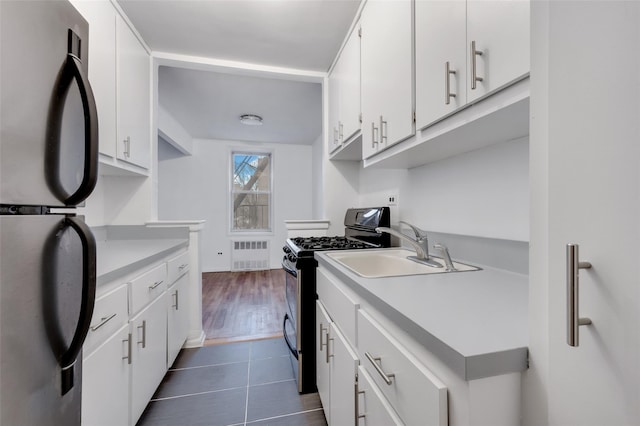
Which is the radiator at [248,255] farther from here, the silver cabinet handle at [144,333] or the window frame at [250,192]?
the silver cabinet handle at [144,333]

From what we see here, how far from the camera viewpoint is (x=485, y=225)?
1165 mm

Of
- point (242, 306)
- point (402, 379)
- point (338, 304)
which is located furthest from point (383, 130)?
point (242, 306)

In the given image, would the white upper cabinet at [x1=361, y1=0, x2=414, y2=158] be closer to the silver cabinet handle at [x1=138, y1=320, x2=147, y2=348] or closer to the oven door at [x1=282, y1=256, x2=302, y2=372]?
the oven door at [x1=282, y1=256, x2=302, y2=372]

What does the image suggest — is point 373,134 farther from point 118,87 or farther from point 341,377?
point 118,87

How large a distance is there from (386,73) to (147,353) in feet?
6.21

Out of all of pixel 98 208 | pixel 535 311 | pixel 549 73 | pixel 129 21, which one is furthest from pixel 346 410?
pixel 129 21

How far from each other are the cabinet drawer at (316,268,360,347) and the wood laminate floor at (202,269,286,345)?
1.28 meters

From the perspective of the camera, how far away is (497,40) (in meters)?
0.71

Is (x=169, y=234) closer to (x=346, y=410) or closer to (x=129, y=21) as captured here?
(x=129, y=21)

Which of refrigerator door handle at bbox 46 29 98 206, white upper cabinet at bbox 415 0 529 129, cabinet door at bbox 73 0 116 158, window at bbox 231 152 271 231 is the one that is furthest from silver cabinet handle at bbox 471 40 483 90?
window at bbox 231 152 271 231

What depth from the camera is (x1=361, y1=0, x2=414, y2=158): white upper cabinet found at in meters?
1.12

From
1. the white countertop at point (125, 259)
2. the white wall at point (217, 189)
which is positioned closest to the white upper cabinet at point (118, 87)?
the white countertop at point (125, 259)

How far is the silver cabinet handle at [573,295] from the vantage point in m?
0.36

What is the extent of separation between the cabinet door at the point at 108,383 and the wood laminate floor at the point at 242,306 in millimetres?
1152
